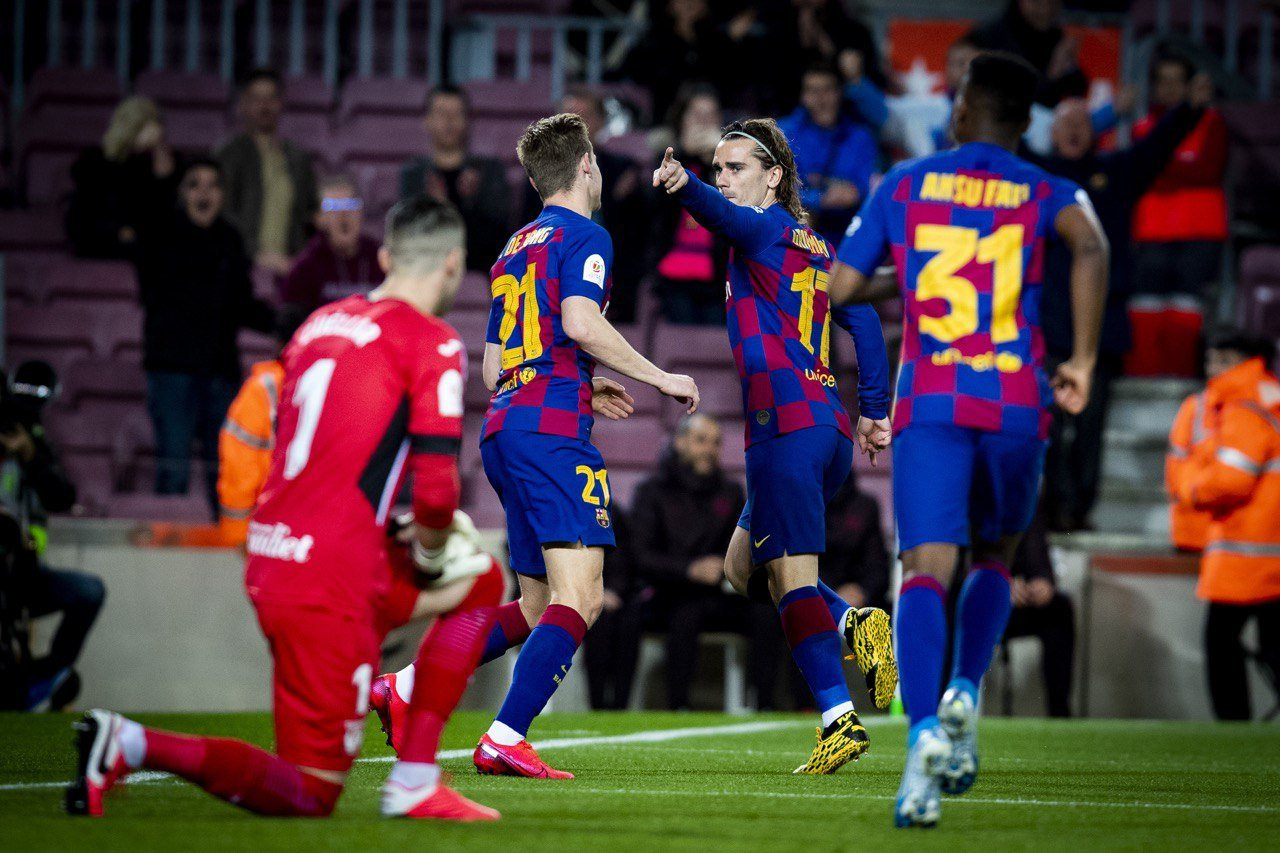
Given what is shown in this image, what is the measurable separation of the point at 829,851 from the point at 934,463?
3.93 ft

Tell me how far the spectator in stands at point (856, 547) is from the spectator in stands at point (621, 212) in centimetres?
205

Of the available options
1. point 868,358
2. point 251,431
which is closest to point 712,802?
point 868,358

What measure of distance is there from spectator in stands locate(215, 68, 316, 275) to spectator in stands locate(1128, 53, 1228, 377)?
18.9 feet

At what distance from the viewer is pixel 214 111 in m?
13.3

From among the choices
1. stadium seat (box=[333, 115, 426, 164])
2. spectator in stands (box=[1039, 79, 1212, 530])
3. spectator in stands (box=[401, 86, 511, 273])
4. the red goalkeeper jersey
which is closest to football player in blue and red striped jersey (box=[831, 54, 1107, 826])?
the red goalkeeper jersey

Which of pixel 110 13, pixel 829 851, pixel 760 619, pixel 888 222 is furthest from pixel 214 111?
pixel 829 851

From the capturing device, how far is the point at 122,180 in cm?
1152

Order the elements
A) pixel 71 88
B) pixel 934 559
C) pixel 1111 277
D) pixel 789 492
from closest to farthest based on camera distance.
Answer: pixel 934 559
pixel 789 492
pixel 1111 277
pixel 71 88

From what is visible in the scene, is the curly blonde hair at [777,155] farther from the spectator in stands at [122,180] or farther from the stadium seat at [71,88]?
the stadium seat at [71,88]

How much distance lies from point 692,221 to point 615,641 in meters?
2.88

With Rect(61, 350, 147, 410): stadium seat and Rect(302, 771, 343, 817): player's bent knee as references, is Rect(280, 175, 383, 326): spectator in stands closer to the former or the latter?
Rect(61, 350, 147, 410): stadium seat

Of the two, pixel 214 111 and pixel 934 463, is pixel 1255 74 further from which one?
pixel 934 463

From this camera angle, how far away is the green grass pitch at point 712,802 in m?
3.62

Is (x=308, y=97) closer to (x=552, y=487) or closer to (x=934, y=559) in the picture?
(x=552, y=487)
